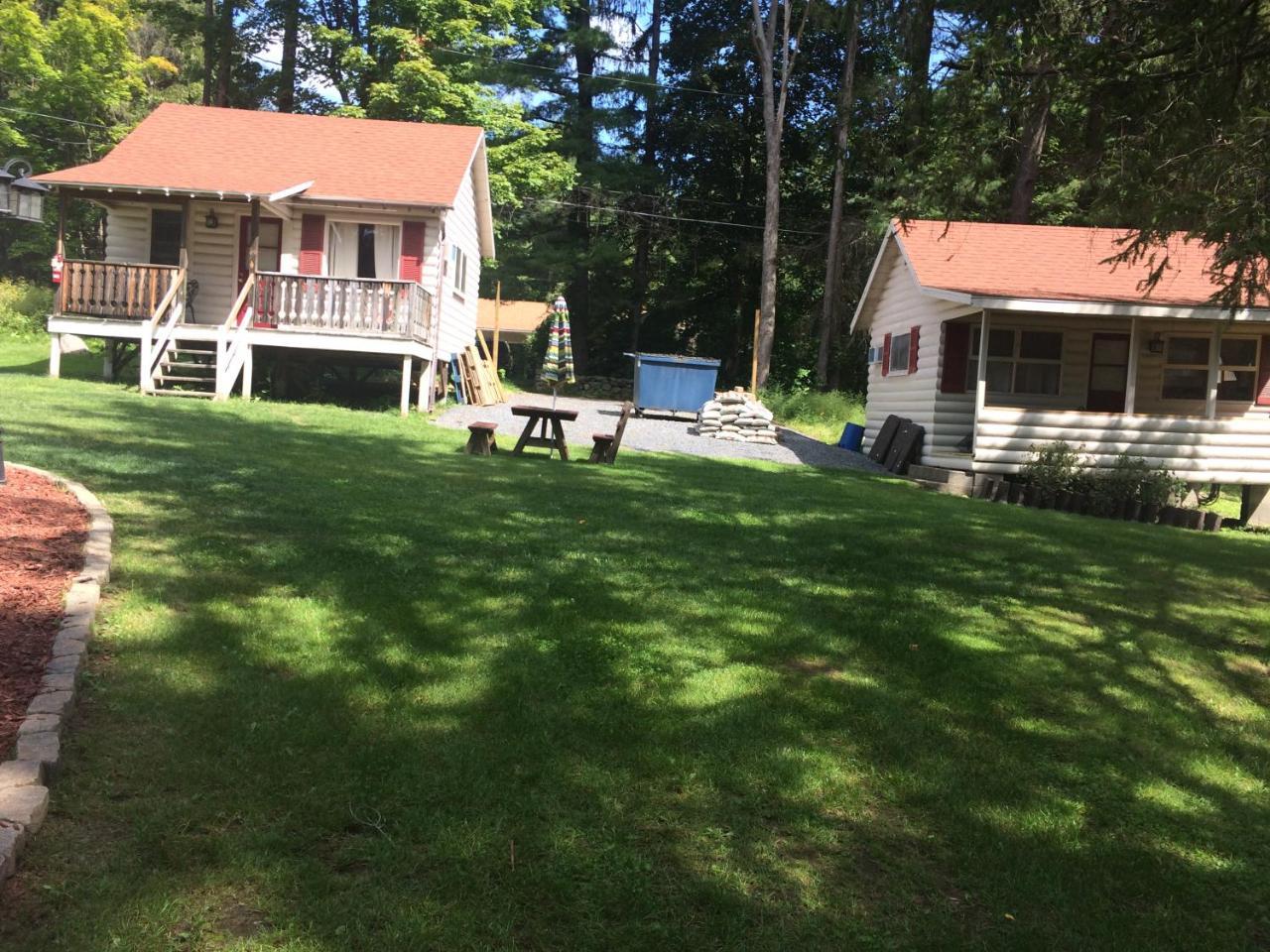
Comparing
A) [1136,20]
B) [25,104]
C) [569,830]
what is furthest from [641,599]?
[25,104]

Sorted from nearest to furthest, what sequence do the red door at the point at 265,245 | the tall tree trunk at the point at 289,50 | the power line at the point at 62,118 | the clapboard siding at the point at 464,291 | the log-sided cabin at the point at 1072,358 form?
the log-sided cabin at the point at 1072,358, the red door at the point at 265,245, the clapboard siding at the point at 464,291, the tall tree trunk at the point at 289,50, the power line at the point at 62,118

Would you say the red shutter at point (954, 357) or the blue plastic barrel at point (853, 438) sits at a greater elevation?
the red shutter at point (954, 357)

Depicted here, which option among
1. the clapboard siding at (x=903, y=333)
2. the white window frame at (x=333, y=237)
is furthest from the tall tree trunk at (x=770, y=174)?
the white window frame at (x=333, y=237)

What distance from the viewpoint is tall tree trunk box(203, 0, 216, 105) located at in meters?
32.4

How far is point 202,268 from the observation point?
20.2 m

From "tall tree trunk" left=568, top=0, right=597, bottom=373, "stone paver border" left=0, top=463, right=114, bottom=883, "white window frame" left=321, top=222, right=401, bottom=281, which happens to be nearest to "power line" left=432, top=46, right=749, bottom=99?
"tall tree trunk" left=568, top=0, right=597, bottom=373

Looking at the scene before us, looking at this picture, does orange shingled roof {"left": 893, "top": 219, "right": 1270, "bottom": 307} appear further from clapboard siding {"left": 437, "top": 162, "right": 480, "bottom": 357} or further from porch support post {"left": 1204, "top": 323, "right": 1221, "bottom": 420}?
clapboard siding {"left": 437, "top": 162, "right": 480, "bottom": 357}

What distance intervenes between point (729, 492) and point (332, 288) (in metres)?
10.5

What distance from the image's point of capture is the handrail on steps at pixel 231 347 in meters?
17.2

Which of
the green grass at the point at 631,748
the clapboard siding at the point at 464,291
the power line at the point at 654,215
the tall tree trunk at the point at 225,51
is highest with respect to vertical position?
the tall tree trunk at the point at 225,51

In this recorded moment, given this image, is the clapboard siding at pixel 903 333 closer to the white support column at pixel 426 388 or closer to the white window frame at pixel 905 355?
the white window frame at pixel 905 355

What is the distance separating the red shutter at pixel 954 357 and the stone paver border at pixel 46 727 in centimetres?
1414

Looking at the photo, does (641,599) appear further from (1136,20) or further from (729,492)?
(1136,20)

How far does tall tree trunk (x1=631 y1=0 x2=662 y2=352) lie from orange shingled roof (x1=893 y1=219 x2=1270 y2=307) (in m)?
17.2
